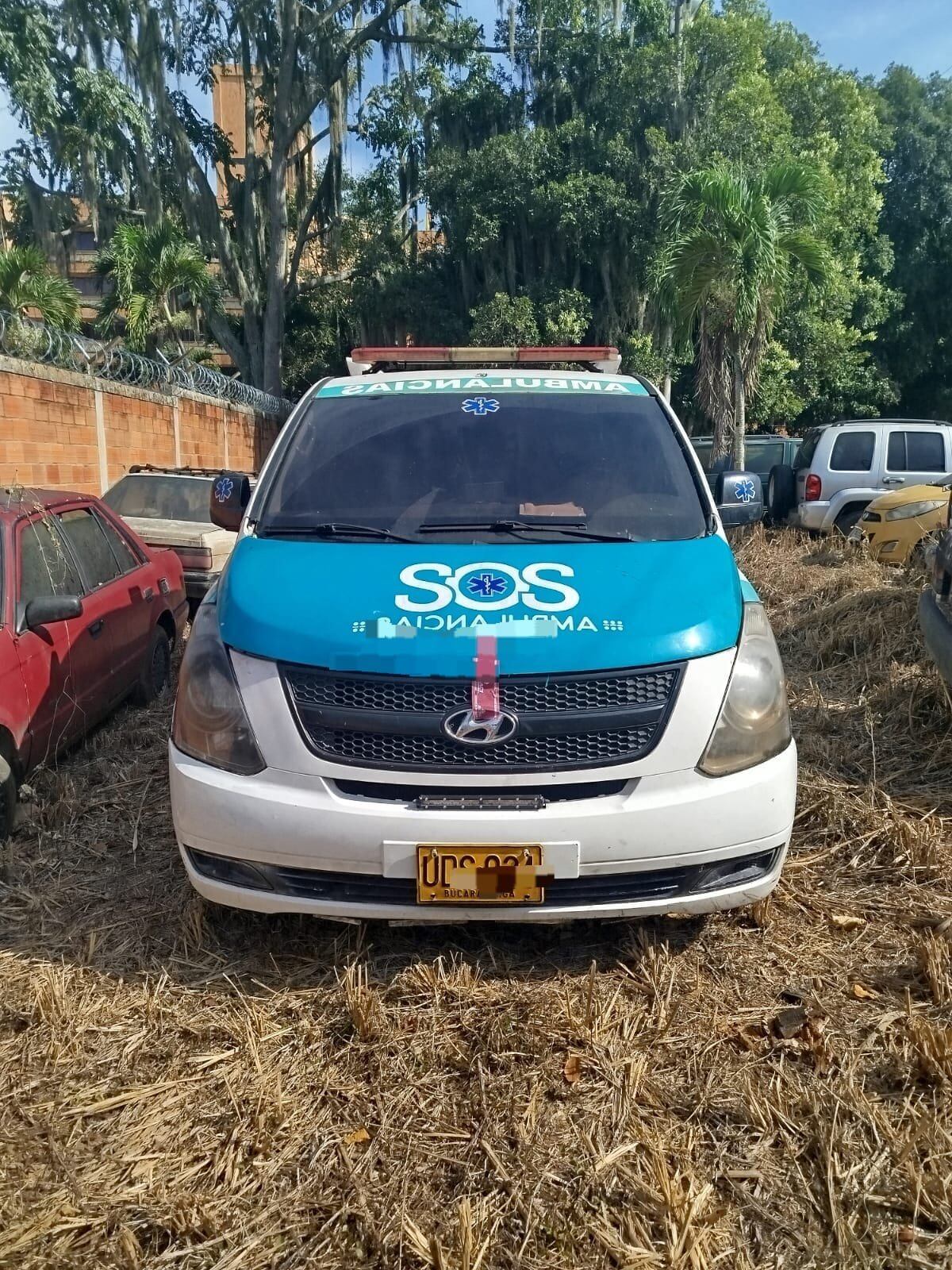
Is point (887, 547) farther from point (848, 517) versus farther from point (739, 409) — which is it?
point (739, 409)

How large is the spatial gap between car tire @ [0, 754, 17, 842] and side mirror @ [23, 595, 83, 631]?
633mm

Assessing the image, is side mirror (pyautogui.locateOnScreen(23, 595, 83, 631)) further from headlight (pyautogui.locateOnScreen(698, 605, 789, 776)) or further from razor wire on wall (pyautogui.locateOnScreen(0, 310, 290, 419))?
razor wire on wall (pyautogui.locateOnScreen(0, 310, 290, 419))

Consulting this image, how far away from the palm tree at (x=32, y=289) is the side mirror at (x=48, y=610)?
1163 centimetres

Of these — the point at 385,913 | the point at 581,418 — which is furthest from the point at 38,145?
the point at 385,913

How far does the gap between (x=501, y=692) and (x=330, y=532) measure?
3.30 ft

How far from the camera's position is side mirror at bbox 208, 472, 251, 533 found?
12.8 feet

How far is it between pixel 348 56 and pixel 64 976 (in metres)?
26.9

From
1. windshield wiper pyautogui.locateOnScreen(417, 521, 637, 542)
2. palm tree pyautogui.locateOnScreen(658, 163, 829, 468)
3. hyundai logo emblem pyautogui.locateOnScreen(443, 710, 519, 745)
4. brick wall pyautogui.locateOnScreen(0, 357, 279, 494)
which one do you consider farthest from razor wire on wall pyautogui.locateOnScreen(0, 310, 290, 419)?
hyundai logo emblem pyautogui.locateOnScreen(443, 710, 519, 745)

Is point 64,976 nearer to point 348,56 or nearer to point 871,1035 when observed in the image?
point 871,1035

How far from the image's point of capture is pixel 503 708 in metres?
2.70

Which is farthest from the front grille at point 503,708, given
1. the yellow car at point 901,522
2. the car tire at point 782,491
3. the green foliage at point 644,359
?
the green foliage at point 644,359

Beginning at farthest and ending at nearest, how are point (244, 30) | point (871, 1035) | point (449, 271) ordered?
1. point (449, 271)
2. point (244, 30)
3. point (871, 1035)

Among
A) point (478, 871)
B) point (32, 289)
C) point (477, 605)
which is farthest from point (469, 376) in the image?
point (32, 289)

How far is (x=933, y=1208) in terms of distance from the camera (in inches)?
82.9
